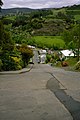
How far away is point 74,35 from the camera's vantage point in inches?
2672

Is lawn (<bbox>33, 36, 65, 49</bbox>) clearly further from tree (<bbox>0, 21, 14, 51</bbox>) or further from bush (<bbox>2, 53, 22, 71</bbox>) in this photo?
bush (<bbox>2, 53, 22, 71</bbox>)

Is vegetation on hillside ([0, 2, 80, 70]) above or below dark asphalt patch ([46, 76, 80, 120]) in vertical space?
below

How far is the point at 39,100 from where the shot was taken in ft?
31.7

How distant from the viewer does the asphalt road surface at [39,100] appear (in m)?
7.94

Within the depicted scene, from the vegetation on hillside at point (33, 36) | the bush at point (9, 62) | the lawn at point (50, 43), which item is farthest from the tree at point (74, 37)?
the lawn at point (50, 43)

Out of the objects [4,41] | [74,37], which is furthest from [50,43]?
[4,41]

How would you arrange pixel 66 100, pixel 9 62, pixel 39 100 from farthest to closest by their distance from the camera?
pixel 9 62, pixel 66 100, pixel 39 100

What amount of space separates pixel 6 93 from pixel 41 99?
162 centimetres

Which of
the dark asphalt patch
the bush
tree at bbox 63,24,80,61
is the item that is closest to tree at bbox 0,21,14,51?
the bush

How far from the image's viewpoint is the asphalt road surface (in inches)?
313

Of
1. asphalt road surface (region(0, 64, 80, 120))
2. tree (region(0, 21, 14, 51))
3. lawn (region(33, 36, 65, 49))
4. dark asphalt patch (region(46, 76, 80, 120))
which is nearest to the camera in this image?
asphalt road surface (region(0, 64, 80, 120))

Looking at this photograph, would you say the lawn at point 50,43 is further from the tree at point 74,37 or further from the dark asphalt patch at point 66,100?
the dark asphalt patch at point 66,100

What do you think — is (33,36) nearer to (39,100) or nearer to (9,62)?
(9,62)

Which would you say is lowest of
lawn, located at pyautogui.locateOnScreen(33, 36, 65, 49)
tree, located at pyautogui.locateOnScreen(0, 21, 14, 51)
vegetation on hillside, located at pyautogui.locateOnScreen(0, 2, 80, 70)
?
lawn, located at pyautogui.locateOnScreen(33, 36, 65, 49)
